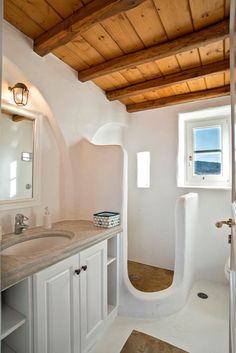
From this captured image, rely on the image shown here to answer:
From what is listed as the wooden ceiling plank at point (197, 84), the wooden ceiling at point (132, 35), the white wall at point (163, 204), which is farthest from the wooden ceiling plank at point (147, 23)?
the white wall at point (163, 204)

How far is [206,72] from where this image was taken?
1705 millimetres

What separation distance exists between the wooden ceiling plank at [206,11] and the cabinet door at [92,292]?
1.64 meters

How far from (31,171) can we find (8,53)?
0.82 m

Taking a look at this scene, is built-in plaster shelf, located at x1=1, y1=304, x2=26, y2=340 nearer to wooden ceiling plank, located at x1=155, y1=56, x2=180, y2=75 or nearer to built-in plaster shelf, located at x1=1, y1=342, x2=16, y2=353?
built-in plaster shelf, located at x1=1, y1=342, x2=16, y2=353

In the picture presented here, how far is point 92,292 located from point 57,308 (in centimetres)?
34

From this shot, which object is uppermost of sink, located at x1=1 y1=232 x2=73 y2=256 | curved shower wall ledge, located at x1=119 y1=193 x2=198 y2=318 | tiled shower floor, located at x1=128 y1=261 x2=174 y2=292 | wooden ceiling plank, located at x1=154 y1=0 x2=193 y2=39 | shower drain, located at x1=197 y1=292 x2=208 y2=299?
wooden ceiling plank, located at x1=154 y1=0 x2=193 y2=39

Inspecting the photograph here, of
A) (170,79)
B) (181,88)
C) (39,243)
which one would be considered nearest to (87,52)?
(170,79)

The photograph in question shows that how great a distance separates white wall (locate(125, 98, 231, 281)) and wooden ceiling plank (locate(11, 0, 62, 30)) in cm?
162

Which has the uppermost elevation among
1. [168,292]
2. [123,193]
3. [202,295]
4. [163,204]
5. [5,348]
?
[123,193]

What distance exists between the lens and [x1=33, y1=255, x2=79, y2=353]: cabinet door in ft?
3.07

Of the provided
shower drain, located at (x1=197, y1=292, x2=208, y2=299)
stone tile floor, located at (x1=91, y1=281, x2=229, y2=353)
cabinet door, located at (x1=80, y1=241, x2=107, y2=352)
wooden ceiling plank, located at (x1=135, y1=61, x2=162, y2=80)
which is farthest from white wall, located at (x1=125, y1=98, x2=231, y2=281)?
cabinet door, located at (x1=80, y1=241, x2=107, y2=352)

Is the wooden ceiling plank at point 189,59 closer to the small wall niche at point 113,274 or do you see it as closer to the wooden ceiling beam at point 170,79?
the wooden ceiling beam at point 170,79

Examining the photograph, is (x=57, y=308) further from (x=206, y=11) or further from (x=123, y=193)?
(x=206, y=11)

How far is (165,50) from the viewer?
1.41 m
